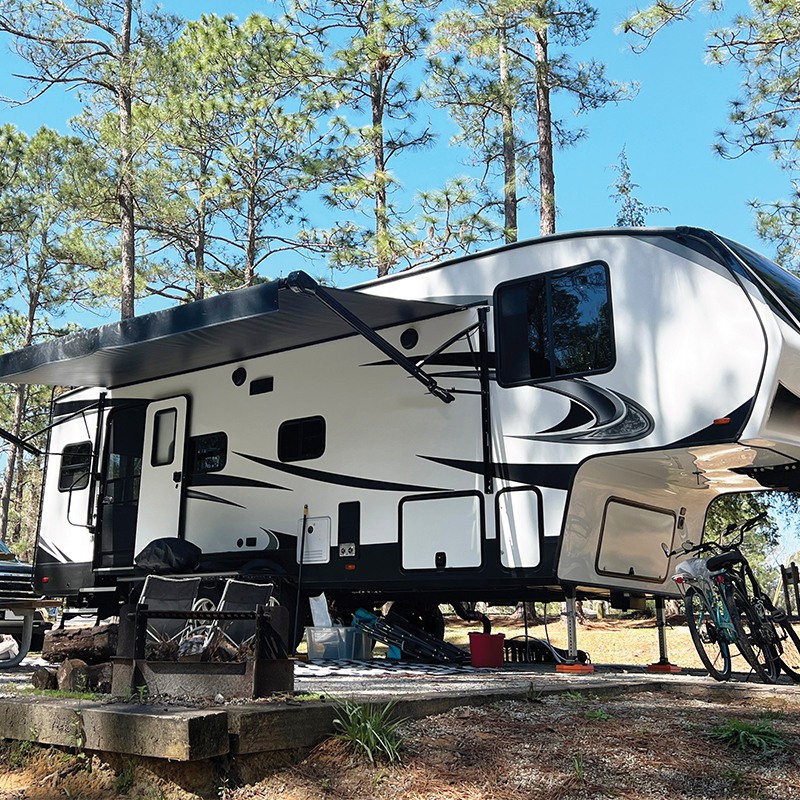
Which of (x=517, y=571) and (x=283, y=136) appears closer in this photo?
(x=517, y=571)

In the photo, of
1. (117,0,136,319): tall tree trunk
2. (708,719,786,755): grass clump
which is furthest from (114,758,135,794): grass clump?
(117,0,136,319): tall tree trunk

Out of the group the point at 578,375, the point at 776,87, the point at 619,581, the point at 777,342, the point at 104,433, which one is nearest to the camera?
the point at 777,342

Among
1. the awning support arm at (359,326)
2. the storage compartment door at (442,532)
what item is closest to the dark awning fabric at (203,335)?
the awning support arm at (359,326)

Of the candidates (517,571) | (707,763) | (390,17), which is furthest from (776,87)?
(707,763)

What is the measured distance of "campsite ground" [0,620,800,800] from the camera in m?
3.40

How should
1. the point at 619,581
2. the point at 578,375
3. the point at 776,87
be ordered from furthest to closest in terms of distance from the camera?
the point at 776,87, the point at 619,581, the point at 578,375

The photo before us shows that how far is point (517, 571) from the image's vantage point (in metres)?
6.82

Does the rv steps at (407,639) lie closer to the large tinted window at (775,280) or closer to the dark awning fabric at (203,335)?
the dark awning fabric at (203,335)

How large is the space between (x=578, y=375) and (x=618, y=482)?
2.99 feet

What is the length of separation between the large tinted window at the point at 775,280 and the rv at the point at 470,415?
40 mm

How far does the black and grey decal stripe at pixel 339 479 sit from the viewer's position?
7.61 m

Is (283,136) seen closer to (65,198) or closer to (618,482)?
(65,198)

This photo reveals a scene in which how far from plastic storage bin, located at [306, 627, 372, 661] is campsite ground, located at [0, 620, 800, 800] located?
3735mm

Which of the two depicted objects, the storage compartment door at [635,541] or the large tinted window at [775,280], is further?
the storage compartment door at [635,541]
